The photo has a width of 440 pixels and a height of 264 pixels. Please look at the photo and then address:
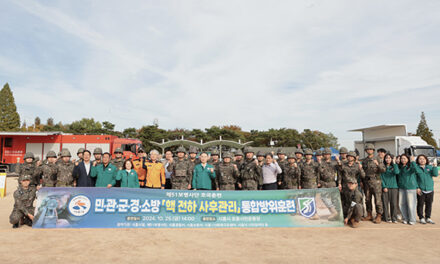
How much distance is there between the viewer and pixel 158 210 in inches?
241

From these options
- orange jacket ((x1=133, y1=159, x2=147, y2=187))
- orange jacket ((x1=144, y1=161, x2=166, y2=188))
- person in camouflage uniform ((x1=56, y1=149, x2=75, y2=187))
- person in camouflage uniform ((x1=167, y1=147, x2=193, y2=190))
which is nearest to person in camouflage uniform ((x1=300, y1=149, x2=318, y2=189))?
person in camouflage uniform ((x1=167, y1=147, x2=193, y2=190))

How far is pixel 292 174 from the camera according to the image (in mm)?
7848

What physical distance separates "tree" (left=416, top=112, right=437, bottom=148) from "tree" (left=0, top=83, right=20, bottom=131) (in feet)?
280

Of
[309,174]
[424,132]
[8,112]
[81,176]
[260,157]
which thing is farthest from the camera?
[424,132]

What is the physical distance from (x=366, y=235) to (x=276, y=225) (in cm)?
199

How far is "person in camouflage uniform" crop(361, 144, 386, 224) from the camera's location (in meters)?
7.09

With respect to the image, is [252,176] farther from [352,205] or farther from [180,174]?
[352,205]

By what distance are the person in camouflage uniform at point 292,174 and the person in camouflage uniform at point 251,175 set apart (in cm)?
112

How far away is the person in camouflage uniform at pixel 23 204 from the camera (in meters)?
6.13

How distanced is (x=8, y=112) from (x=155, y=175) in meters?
52.8

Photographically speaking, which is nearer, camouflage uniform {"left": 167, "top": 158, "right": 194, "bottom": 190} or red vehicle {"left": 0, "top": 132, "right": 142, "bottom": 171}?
camouflage uniform {"left": 167, "top": 158, "right": 194, "bottom": 190}

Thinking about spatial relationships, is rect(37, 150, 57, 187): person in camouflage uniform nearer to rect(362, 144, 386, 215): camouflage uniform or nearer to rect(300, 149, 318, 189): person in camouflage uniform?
rect(300, 149, 318, 189): person in camouflage uniform

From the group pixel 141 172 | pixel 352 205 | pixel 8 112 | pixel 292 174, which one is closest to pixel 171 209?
pixel 141 172

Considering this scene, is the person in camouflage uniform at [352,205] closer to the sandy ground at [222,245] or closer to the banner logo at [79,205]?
the sandy ground at [222,245]
